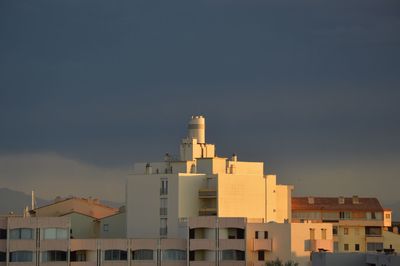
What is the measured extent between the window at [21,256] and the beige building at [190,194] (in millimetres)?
14564

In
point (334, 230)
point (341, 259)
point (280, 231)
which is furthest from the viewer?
point (334, 230)

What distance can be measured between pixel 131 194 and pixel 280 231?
20849 millimetres

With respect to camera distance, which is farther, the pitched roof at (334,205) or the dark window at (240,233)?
the pitched roof at (334,205)

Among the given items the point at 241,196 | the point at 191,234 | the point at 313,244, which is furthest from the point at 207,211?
the point at 313,244

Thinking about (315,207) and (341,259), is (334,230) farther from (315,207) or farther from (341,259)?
(341,259)

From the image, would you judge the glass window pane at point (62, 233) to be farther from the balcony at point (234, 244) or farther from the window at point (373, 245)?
the window at point (373, 245)

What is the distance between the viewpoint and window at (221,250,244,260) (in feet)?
449

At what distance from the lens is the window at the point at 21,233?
138 m

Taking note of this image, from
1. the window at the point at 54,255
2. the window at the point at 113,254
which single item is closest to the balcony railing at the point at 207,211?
the window at the point at 113,254

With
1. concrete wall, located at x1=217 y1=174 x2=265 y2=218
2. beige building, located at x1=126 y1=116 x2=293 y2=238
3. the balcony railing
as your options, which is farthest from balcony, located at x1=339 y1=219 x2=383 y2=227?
the balcony railing

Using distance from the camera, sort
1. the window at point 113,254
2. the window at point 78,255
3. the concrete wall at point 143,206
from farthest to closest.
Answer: the concrete wall at point 143,206
the window at point 78,255
the window at point 113,254

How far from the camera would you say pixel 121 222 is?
155 metres

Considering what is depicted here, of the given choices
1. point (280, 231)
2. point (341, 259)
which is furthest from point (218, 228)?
point (341, 259)

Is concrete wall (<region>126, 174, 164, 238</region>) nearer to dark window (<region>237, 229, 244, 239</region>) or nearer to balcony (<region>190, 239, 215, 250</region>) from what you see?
balcony (<region>190, 239, 215, 250</region>)
